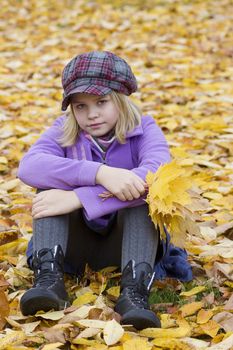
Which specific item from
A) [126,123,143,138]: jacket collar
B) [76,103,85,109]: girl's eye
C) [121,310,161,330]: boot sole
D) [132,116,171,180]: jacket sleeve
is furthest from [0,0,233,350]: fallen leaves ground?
[76,103,85,109]: girl's eye

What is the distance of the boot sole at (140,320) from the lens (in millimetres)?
2621

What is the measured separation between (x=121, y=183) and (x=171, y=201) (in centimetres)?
21

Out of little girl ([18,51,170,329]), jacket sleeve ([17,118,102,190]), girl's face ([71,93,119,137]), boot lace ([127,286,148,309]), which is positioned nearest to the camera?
boot lace ([127,286,148,309])

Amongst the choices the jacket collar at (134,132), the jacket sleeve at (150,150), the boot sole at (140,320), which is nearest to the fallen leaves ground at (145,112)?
the boot sole at (140,320)

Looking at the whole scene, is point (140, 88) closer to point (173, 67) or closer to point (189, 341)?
point (173, 67)

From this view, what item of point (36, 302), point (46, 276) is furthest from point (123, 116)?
point (36, 302)

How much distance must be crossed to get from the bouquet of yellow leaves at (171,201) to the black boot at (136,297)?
0.17m

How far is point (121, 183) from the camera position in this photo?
2.86 meters

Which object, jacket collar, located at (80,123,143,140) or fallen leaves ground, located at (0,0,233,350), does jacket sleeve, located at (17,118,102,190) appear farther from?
fallen leaves ground, located at (0,0,233,350)

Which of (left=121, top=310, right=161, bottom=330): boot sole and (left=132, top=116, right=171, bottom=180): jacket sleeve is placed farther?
(left=132, top=116, right=171, bottom=180): jacket sleeve

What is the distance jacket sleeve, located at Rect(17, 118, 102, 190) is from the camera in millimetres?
2988

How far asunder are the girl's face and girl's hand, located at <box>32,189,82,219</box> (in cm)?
35

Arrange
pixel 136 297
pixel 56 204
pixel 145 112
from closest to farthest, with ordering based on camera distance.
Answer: pixel 136 297 → pixel 56 204 → pixel 145 112

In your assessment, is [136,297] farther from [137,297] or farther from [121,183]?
[121,183]
